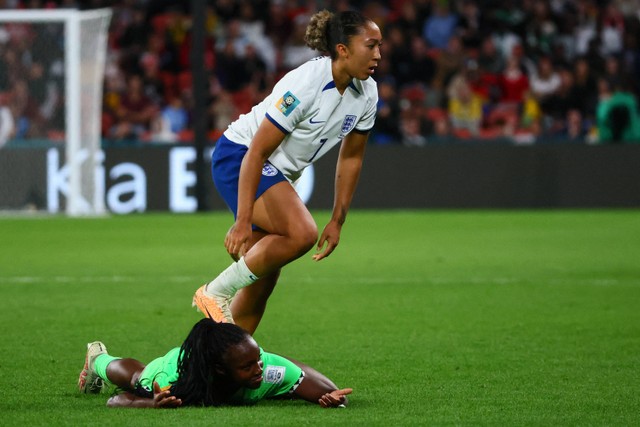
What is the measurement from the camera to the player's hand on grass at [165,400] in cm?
514

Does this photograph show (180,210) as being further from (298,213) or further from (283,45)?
(298,213)

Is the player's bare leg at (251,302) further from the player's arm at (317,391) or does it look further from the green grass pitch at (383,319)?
the player's arm at (317,391)

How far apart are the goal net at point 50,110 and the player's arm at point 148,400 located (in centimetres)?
1213

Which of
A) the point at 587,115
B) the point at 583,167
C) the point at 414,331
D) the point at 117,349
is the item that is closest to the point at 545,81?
the point at 587,115

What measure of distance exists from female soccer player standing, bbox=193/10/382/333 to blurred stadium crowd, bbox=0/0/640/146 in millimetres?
11735

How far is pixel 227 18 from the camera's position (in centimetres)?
2184

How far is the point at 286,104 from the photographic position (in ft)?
18.7

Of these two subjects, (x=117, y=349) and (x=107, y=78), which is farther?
(x=107, y=78)

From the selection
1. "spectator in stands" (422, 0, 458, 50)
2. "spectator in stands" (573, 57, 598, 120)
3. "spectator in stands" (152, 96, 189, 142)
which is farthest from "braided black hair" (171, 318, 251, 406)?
"spectator in stands" (422, 0, 458, 50)

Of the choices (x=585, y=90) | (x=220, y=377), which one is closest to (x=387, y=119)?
(x=585, y=90)

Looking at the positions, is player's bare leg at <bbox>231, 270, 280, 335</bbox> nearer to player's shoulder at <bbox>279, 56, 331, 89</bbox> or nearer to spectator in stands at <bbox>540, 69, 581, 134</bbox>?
player's shoulder at <bbox>279, 56, 331, 89</bbox>

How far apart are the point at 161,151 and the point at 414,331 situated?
10837 millimetres

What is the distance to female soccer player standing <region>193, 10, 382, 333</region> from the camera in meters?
5.72

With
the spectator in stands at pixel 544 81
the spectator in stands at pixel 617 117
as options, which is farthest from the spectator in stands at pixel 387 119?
the spectator in stands at pixel 617 117
